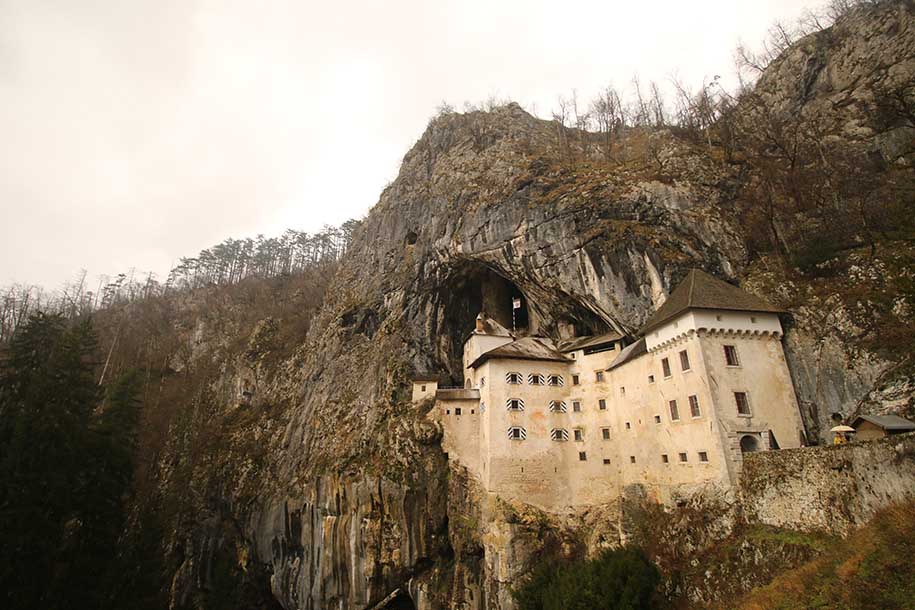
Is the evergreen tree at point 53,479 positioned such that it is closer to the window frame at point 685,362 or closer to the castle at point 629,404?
the castle at point 629,404

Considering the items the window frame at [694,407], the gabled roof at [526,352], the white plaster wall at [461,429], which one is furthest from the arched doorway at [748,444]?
the white plaster wall at [461,429]

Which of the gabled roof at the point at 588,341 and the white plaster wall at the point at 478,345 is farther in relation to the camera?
the white plaster wall at the point at 478,345

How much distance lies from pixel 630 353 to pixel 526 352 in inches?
276

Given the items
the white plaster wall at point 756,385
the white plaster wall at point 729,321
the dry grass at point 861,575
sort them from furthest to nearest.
Result: the white plaster wall at point 729,321 < the white plaster wall at point 756,385 < the dry grass at point 861,575

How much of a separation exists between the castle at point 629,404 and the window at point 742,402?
1.9 inches

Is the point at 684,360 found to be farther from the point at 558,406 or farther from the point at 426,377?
the point at 426,377

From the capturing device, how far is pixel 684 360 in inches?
984

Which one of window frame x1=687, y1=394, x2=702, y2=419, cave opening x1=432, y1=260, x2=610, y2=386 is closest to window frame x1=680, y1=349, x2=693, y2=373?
window frame x1=687, y1=394, x2=702, y2=419

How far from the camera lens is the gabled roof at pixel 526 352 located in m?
32.7

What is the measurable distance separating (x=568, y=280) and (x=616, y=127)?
1139 inches

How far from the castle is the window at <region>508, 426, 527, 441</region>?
3.5 inches

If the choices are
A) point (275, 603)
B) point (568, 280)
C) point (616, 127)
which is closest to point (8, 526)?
point (275, 603)

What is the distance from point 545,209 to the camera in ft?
111

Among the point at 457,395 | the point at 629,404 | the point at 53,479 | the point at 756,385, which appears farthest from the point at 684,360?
the point at 53,479
